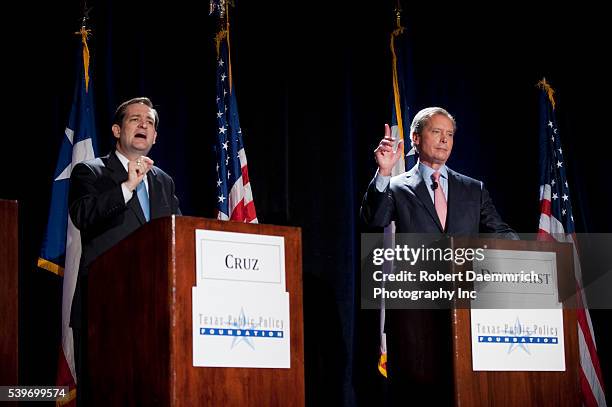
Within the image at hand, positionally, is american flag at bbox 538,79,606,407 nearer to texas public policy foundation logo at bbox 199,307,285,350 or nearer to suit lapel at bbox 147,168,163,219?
suit lapel at bbox 147,168,163,219

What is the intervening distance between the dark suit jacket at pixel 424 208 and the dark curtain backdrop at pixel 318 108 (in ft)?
4.43

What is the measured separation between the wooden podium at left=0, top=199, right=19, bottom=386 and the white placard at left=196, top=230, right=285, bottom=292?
23.0 inches

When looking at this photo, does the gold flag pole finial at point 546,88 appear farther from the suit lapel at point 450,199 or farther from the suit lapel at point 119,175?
the suit lapel at point 119,175

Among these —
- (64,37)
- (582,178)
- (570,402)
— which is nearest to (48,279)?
(64,37)

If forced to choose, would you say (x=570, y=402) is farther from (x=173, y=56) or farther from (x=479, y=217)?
(x=173, y=56)

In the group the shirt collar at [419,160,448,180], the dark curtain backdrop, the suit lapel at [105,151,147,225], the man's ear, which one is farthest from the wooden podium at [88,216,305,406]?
the dark curtain backdrop

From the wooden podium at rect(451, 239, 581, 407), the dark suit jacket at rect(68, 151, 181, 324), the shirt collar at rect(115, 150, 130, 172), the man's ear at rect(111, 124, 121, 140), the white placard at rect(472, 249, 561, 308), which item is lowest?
the wooden podium at rect(451, 239, 581, 407)

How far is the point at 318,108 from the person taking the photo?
521 cm

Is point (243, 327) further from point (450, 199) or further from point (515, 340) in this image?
point (450, 199)

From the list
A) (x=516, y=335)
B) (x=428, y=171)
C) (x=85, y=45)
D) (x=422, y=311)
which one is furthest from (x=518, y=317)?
(x=85, y=45)

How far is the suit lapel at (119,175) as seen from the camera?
3.33 meters

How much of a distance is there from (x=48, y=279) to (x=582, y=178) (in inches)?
132

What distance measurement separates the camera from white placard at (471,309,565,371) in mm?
3016

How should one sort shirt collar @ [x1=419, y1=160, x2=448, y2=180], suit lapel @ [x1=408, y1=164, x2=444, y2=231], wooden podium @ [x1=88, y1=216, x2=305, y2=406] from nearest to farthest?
wooden podium @ [x1=88, y1=216, x2=305, y2=406] → suit lapel @ [x1=408, y1=164, x2=444, y2=231] → shirt collar @ [x1=419, y1=160, x2=448, y2=180]
